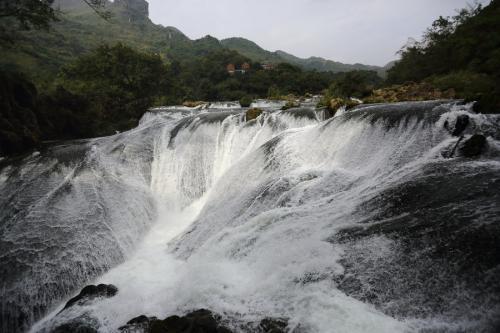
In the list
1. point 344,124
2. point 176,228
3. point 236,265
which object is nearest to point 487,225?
point 236,265

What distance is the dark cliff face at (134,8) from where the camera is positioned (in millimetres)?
123938

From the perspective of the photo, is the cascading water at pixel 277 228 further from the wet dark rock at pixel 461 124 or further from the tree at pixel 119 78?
the tree at pixel 119 78

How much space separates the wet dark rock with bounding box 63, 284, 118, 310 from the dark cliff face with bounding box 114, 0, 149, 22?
443ft

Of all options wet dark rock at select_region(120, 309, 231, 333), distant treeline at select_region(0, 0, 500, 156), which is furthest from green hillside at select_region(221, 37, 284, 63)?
wet dark rock at select_region(120, 309, 231, 333)

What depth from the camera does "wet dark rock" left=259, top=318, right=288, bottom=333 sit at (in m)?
3.39

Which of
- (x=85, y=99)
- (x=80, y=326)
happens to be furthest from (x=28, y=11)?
(x=80, y=326)

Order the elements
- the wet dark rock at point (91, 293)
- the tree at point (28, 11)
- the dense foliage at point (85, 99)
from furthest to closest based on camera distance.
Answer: the tree at point (28, 11) → the dense foliage at point (85, 99) → the wet dark rock at point (91, 293)

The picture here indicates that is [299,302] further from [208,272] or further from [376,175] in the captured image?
[376,175]

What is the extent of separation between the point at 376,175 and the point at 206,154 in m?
6.34

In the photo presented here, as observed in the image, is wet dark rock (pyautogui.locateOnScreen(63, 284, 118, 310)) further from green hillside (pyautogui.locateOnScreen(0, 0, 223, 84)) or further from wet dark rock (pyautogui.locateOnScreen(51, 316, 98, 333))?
green hillside (pyautogui.locateOnScreen(0, 0, 223, 84))

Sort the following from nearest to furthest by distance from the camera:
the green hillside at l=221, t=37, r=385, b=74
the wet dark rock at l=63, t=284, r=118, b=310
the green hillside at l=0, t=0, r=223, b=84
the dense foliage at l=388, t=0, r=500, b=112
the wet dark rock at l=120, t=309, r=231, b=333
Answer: the wet dark rock at l=120, t=309, r=231, b=333 → the wet dark rock at l=63, t=284, r=118, b=310 → the dense foliage at l=388, t=0, r=500, b=112 → the green hillside at l=0, t=0, r=223, b=84 → the green hillside at l=221, t=37, r=385, b=74

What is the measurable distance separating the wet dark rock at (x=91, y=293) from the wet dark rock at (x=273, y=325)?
10.7ft

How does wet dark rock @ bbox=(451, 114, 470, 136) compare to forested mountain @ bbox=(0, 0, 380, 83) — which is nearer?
wet dark rock @ bbox=(451, 114, 470, 136)

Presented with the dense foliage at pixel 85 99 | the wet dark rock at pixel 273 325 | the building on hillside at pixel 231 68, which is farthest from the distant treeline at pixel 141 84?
the building on hillside at pixel 231 68
